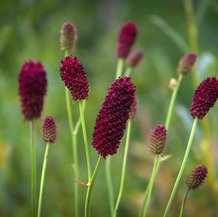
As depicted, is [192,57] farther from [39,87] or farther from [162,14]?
[162,14]

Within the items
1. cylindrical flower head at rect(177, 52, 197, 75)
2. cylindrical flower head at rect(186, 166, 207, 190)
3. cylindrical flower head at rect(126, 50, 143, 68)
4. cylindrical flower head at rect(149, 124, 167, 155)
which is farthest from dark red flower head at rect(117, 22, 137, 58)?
cylindrical flower head at rect(186, 166, 207, 190)

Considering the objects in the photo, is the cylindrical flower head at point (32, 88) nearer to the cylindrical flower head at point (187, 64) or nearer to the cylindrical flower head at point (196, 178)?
the cylindrical flower head at point (196, 178)

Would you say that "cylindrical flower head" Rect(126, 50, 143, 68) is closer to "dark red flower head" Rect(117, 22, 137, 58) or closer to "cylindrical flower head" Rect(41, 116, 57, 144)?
"dark red flower head" Rect(117, 22, 137, 58)

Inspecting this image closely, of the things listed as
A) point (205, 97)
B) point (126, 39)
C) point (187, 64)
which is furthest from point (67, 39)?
point (205, 97)

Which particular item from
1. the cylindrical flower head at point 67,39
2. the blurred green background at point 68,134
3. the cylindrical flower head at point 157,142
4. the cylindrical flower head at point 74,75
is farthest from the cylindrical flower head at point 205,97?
the blurred green background at point 68,134

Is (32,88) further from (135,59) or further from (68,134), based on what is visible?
(68,134)
